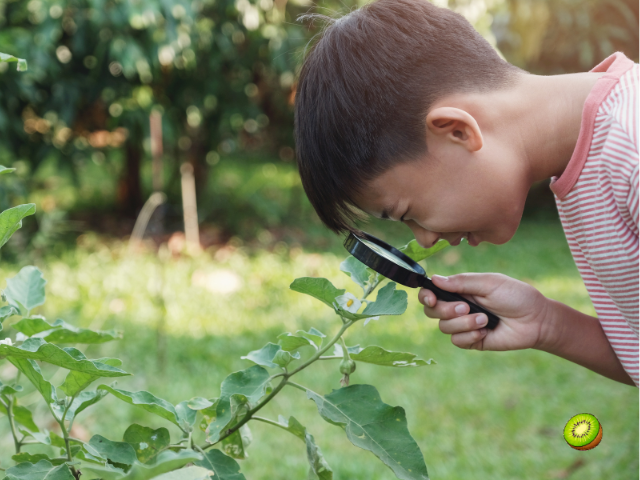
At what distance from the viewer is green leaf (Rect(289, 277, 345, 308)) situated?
0.72 meters

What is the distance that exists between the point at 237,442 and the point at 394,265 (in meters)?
0.32

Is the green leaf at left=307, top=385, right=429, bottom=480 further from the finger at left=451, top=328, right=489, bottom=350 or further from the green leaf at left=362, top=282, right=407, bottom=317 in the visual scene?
the finger at left=451, top=328, right=489, bottom=350

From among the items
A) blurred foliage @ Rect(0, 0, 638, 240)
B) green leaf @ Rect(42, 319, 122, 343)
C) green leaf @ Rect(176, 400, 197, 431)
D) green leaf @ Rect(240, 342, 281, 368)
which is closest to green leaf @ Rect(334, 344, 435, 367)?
green leaf @ Rect(240, 342, 281, 368)

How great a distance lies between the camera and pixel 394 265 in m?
0.88

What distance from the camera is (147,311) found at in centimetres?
322

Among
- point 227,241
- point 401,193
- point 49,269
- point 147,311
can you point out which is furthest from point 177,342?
point 401,193

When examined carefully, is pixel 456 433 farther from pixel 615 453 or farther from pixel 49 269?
pixel 49 269

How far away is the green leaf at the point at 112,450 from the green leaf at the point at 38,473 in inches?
1.6

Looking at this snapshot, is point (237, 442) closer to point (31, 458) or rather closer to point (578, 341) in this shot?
point (31, 458)

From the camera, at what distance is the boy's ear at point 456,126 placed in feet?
3.14

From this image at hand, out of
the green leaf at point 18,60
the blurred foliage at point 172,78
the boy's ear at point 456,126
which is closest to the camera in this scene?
the green leaf at point 18,60

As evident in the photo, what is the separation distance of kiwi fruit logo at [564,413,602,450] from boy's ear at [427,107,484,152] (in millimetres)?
426

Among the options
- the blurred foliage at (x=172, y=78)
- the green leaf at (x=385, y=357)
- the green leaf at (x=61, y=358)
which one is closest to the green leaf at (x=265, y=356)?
the green leaf at (x=385, y=357)

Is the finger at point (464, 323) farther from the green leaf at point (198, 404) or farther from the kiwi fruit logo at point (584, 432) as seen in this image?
the green leaf at point (198, 404)
